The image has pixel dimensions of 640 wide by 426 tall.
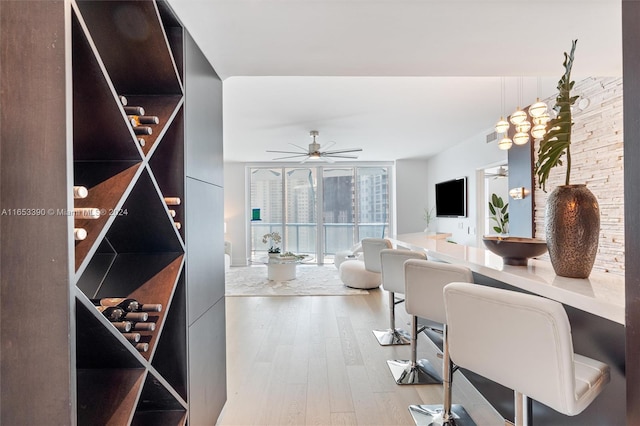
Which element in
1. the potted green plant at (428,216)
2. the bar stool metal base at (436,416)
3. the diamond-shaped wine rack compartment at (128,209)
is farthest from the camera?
the potted green plant at (428,216)

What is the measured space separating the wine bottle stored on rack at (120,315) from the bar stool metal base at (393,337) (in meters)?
2.51

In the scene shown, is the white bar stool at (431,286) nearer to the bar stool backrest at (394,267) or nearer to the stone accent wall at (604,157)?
the bar stool backrest at (394,267)

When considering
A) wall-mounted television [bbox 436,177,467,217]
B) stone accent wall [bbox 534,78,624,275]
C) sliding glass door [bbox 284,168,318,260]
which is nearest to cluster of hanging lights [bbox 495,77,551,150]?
stone accent wall [bbox 534,78,624,275]

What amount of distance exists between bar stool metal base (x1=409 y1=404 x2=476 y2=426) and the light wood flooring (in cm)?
5

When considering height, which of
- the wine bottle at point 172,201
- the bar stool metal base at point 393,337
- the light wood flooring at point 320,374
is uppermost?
the wine bottle at point 172,201

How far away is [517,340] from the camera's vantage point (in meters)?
1.08

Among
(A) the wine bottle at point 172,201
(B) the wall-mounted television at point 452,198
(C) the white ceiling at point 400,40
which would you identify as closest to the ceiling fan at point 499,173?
(B) the wall-mounted television at point 452,198

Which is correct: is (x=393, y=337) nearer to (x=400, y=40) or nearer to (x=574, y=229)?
(x=574, y=229)

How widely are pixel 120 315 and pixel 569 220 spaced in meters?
1.79

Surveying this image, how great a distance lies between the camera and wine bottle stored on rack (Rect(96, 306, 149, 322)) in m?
1.03

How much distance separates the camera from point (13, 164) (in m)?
0.76

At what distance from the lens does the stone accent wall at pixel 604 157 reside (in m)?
2.86

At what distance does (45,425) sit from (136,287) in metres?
0.64

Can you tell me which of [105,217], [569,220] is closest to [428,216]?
[569,220]
